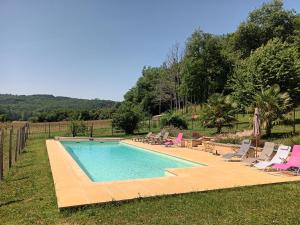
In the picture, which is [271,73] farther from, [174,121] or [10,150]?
[10,150]

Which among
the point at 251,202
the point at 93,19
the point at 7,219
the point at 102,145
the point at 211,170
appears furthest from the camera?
the point at 102,145

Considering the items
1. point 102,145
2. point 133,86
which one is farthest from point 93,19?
point 133,86

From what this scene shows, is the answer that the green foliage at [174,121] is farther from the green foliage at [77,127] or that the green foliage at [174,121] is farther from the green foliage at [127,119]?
the green foliage at [77,127]

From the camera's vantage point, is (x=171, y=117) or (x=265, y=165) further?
(x=171, y=117)

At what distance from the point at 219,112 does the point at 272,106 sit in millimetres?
5533

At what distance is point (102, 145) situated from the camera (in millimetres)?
24344

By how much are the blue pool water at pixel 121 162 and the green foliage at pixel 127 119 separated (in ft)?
19.3

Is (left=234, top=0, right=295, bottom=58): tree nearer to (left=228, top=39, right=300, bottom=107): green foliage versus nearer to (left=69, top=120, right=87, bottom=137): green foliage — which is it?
(left=228, top=39, right=300, bottom=107): green foliage

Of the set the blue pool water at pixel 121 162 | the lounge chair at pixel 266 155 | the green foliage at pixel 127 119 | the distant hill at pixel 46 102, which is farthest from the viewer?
the distant hill at pixel 46 102

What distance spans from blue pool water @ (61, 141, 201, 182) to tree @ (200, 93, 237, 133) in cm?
532

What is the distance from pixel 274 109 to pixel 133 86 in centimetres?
6148

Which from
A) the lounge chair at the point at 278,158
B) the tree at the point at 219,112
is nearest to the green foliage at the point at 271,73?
the tree at the point at 219,112

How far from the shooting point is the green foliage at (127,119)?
29719 mm

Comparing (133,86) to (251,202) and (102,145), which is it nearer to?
(102,145)
